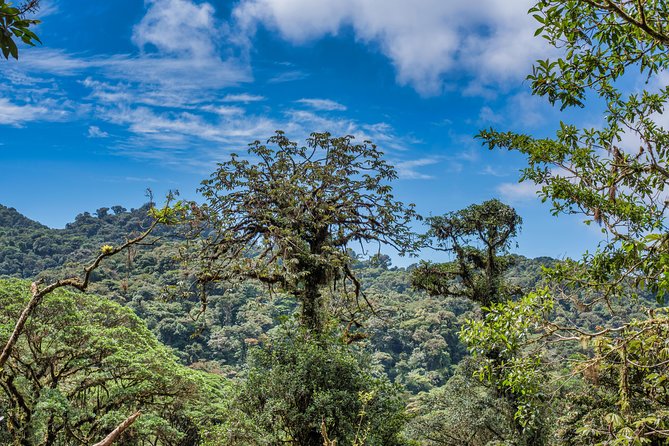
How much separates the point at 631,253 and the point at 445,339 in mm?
30607

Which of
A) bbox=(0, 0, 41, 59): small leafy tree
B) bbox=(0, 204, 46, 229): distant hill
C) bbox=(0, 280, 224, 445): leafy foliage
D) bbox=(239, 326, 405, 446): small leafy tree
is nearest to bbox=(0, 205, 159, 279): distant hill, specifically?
bbox=(0, 204, 46, 229): distant hill

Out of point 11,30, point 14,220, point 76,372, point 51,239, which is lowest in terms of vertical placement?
point 76,372

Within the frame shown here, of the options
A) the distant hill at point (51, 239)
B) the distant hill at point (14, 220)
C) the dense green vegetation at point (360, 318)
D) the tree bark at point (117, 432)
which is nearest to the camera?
the tree bark at point (117, 432)

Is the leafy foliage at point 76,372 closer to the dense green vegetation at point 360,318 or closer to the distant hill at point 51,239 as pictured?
the dense green vegetation at point 360,318

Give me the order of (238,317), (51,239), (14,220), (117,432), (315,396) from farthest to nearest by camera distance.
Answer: (14,220), (51,239), (238,317), (315,396), (117,432)

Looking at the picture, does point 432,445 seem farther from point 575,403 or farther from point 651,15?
point 651,15

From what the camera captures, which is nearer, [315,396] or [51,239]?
[315,396]

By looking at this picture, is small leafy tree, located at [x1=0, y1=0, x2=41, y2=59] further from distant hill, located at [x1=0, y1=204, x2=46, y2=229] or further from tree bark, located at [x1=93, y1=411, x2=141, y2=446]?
distant hill, located at [x1=0, y1=204, x2=46, y2=229]

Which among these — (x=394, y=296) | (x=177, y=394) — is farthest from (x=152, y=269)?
(x=177, y=394)

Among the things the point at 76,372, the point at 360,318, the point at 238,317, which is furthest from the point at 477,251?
the point at 238,317

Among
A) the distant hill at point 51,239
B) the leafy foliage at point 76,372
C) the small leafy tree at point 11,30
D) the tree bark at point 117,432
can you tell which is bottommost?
the leafy foliage at point 76,372

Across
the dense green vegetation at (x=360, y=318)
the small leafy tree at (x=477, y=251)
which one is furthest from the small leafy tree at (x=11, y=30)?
the small leafy tree at (x=477, y=251)

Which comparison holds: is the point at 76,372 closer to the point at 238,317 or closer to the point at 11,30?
the point at 11,30

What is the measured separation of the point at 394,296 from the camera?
1558 inches
